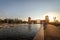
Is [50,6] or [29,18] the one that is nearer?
[50,6]

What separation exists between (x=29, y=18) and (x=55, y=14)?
151 centimetres

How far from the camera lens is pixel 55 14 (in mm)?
5020

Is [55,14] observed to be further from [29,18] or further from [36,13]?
[29,18]

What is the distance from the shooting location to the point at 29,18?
241 inches

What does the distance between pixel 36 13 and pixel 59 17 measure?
35.8 inches

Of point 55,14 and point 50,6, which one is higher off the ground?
point 50,6

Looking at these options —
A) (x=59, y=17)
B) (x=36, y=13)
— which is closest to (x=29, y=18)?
(x=36, y=13)

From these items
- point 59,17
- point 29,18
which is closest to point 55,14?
point 59,17

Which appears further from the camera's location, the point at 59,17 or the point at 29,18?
the point at 29,18

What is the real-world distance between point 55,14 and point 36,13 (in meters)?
0.73

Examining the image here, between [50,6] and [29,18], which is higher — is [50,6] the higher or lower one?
the higher one

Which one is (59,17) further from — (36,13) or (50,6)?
(36,13)

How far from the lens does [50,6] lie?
494cm

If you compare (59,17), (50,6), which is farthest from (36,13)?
(59,17)
